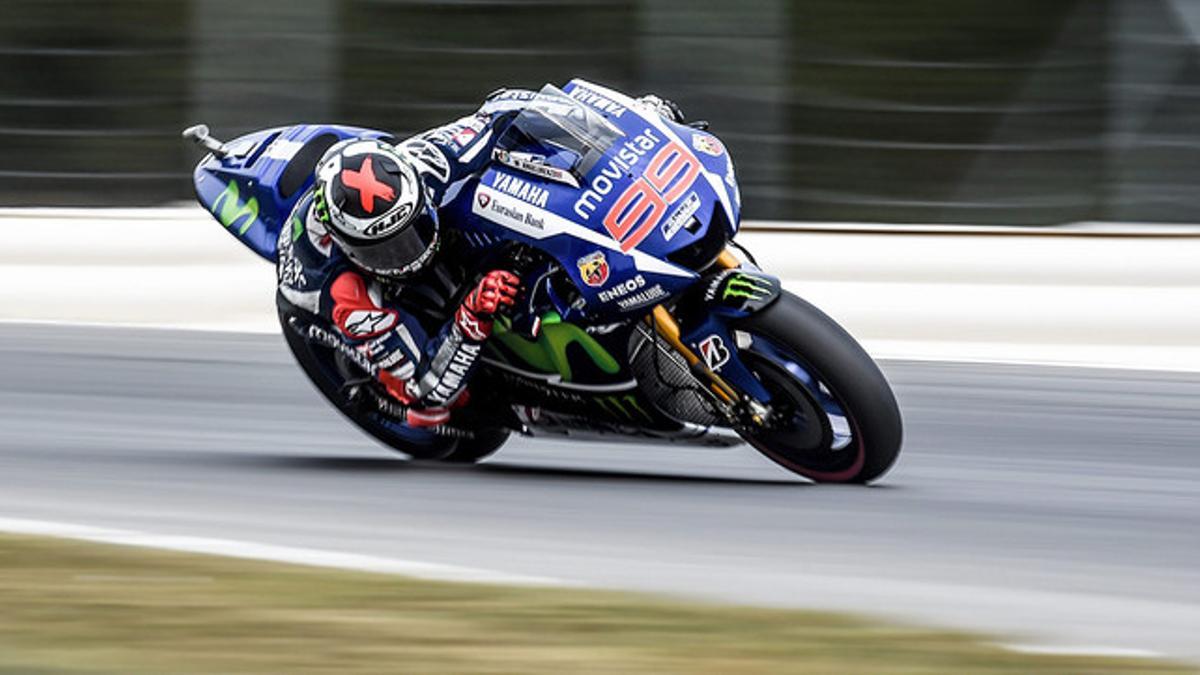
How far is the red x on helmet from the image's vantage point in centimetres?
607

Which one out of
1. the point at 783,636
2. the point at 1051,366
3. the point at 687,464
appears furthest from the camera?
the point at 1051,366

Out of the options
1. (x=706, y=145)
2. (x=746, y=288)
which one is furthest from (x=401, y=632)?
(x=706, y=145)

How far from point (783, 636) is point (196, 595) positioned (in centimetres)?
141

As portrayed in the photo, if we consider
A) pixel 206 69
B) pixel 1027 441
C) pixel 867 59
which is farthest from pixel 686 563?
pixel 206 69

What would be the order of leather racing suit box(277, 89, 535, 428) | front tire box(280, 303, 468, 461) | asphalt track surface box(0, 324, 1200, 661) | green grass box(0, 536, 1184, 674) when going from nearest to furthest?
1. green grass box(0, 536, 1184, 674)
2. asphalt track surface box(0, 324, 1200, 661)
3. leather racing suit box(277, 89, 535, 428)
4. front tire box(280, 303, 468, 461)

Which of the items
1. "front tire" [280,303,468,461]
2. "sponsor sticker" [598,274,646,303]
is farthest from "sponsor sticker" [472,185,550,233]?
"front tire" [280,303,468,461]

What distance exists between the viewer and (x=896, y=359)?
28.9 ft

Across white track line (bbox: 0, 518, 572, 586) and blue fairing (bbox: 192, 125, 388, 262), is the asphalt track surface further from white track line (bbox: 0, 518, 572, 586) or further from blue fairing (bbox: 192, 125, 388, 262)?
blue fairing (bbox: 192, 125, 388, 262)

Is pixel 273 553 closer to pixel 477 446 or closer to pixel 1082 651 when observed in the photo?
pixel 477 446

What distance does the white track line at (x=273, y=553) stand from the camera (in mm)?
5148

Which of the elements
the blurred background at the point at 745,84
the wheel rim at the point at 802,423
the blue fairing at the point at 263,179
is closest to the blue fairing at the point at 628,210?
the wheel rim at the point at 802,423

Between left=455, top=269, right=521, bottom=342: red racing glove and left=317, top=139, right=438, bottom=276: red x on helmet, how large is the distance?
0.70 feet

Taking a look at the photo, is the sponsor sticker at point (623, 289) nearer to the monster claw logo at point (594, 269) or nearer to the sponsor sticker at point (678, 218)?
the monster claw logo at point (594, 269)

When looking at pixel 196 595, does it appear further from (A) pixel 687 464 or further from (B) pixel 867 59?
(B) pixel 867 59
